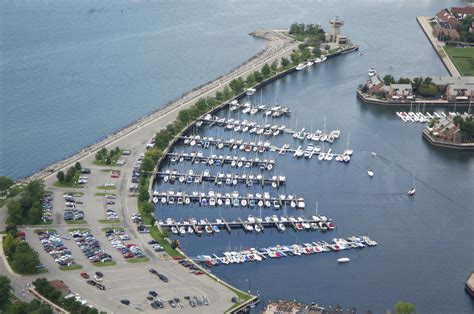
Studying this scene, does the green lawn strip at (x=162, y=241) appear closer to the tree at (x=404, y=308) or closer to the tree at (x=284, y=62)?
the tree at (x=404, y=308)

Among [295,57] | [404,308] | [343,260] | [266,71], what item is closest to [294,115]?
[266,71]

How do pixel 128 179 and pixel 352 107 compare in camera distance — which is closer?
pixel 128 179

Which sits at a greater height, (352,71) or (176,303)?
(352,71)

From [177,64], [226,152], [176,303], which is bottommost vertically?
[176,303]

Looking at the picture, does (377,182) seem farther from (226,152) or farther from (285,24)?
(285,24)

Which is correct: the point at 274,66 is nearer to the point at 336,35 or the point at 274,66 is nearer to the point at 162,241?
the point at 336,35

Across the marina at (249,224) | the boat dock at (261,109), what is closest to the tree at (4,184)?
the marina at (249,224)

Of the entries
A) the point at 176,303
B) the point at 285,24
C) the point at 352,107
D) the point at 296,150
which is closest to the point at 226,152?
the point at 296,150
